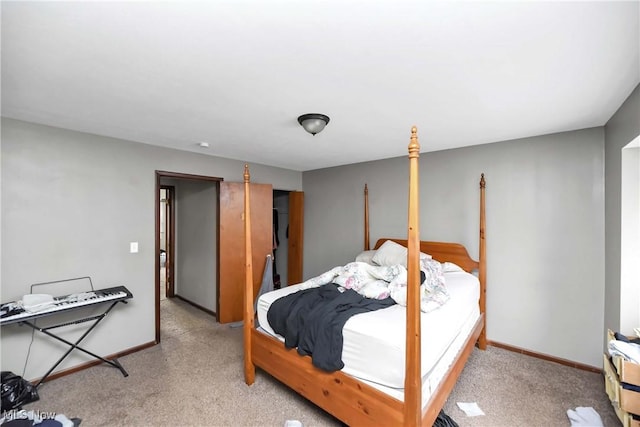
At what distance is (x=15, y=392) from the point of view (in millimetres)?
2115

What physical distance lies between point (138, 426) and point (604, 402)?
3.56m

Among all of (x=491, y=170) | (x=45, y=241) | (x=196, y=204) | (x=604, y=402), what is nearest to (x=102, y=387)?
(x=45, y=241)

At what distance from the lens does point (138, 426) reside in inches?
76.6

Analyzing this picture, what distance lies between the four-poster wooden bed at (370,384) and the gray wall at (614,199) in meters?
1.08

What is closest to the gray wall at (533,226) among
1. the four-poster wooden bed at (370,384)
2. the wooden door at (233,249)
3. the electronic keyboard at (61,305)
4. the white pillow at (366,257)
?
the white pillow at (366,257)

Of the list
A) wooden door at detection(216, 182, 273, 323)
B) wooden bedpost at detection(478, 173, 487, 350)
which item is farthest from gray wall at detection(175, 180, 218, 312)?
wooden bedpost at detection(478, 173, 487, 350)

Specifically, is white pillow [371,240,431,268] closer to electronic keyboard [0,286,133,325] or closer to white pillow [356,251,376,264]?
white pillow [356,251,376,264]

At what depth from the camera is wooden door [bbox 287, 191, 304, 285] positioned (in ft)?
16.7

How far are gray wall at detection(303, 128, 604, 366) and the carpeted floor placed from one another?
0.36m

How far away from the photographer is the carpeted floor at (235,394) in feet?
6.61

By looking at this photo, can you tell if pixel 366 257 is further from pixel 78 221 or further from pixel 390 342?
pixel 78 221

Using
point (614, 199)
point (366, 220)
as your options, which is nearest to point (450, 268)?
point (366, 220)

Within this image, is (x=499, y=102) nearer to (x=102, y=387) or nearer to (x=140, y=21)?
(x=140, y=21)

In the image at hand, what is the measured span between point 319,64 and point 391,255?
2.43m
